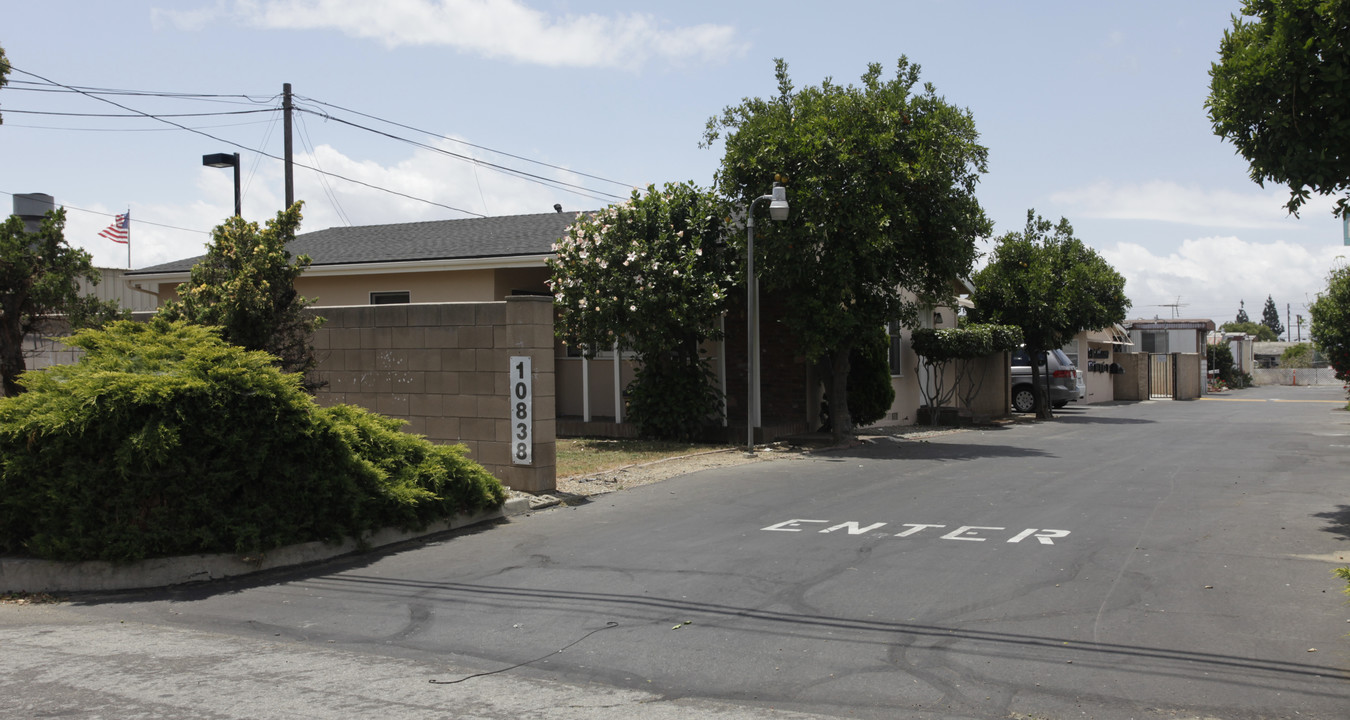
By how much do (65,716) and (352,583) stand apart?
10.2 ft

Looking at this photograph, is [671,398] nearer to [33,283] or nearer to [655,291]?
[655,291]

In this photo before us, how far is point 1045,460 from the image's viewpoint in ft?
53.1

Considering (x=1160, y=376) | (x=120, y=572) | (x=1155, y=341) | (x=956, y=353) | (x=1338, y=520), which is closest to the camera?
(x=120, y=572)

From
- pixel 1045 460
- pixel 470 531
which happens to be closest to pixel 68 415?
pixel 470 531

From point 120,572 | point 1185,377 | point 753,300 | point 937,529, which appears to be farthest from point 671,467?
point 1185,377

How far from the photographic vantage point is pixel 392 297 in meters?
21.8

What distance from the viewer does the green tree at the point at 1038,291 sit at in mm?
27219

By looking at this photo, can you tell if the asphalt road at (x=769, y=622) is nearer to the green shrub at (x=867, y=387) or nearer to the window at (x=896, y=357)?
the green shrub at (x=867, y=387)

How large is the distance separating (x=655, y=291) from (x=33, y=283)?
9069 mm

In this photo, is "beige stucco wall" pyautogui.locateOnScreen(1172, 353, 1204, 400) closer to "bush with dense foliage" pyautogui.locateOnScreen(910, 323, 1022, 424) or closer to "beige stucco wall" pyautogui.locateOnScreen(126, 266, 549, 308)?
"bush with dense foliage" pyautogui.locateOnScreen(910, 323, 1022, 424)

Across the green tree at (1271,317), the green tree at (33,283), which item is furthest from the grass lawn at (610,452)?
the green tree at (1271,317)

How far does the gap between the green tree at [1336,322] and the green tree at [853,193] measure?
44.8 feet

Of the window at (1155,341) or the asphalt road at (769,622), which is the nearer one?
the asphalt road at (769,622)

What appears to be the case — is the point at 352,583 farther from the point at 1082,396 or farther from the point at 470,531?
the point at 1082,396
